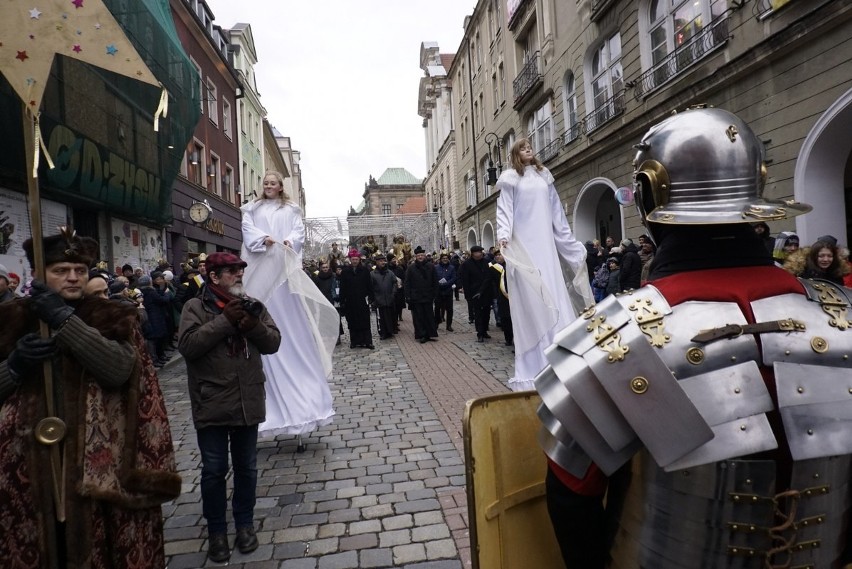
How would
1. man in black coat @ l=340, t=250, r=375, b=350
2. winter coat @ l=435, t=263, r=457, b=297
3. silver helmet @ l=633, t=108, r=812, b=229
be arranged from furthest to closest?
winter coat @ l=435, t=263, r=457, b=297, man in black coat @ l=340, t=250, r=375, b=350, silver helmet @ l=633, t=108, r=812, b=229

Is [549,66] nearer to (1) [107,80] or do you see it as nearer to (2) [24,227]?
(1) [107,80]

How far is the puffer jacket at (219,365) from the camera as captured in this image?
3.16m

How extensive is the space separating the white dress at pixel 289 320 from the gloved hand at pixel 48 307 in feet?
8.61

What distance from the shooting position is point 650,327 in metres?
1.25

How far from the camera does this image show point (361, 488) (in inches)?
163

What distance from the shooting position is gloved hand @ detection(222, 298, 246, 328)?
3174 mm

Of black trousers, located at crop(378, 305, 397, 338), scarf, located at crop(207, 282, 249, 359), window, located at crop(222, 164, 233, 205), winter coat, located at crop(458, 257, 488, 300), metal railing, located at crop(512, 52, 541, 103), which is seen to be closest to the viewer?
scarf, located at crop(207, 282, 249, 359)

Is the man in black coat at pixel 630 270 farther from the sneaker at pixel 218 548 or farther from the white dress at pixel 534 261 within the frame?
the sneaker at pixel 218 548

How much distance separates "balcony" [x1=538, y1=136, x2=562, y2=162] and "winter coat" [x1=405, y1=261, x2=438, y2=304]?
10840 mm

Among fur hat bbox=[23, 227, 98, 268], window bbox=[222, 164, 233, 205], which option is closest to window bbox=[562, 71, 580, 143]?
window bbox=[222, 164, 233, 205]

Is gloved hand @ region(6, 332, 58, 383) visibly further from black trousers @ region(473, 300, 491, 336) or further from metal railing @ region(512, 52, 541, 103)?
metal railing @ region(512, 52, 541, 103)

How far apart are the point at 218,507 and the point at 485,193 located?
31519 millimetres

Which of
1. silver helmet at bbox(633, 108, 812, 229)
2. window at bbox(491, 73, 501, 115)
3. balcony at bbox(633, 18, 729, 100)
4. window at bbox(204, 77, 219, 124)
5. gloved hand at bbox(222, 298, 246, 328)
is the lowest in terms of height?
gloved hand at bbox(222, 298, 246, 328)

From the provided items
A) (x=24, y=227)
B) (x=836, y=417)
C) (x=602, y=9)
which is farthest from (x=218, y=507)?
(x=602, y=9)
